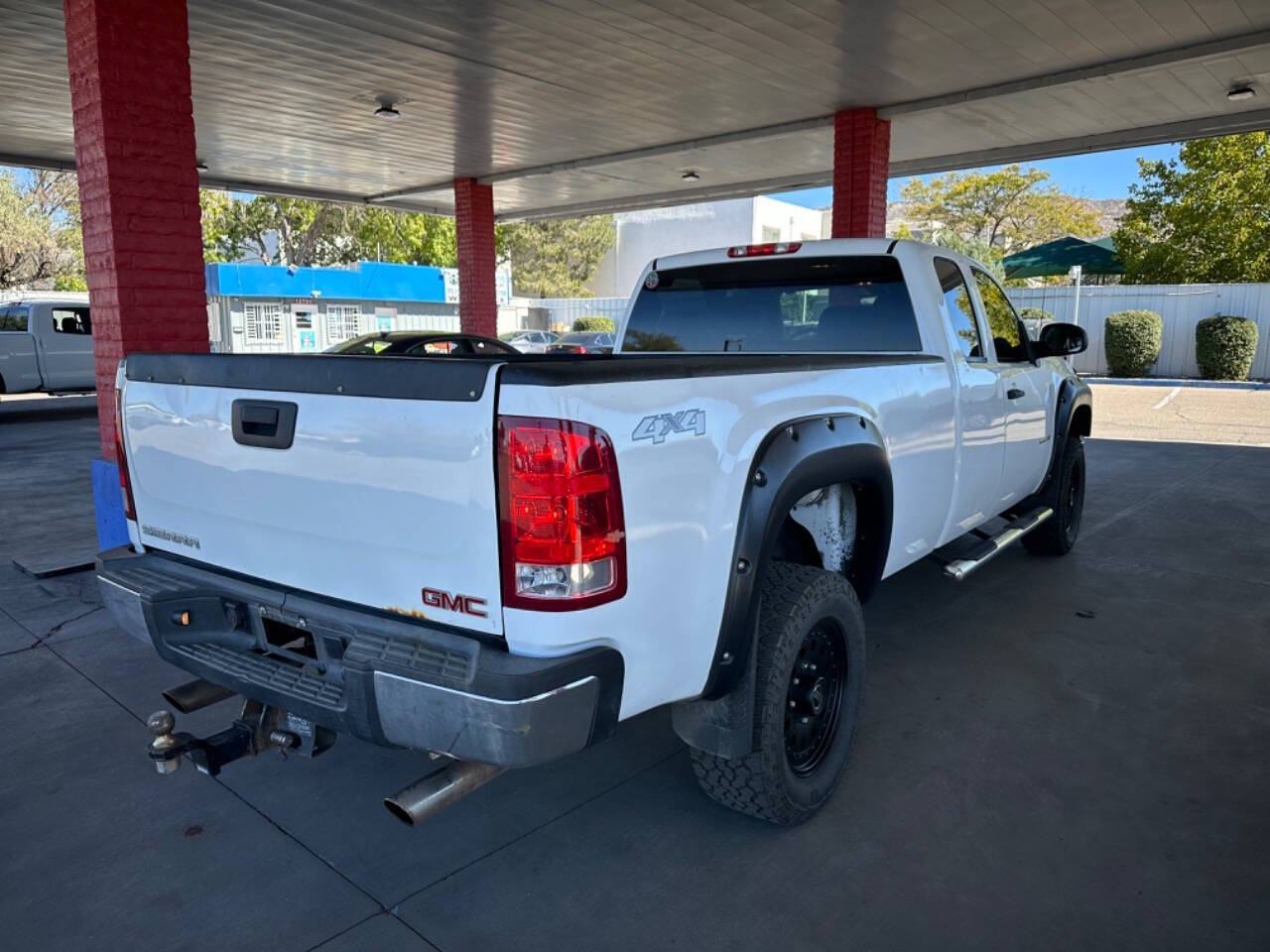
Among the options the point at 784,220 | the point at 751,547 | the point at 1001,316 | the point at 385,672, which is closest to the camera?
the point at 385,672

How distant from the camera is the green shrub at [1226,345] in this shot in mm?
21234

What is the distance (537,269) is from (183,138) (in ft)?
188

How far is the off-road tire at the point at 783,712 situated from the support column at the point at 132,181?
15.4ft

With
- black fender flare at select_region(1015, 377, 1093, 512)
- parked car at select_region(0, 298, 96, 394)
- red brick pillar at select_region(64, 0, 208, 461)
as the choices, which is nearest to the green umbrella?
black fender flare at select_region(1015, 377, 1093, 512)

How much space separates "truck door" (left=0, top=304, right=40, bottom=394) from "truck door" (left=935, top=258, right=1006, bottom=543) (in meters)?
20.2

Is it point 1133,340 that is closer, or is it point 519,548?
point 519,548

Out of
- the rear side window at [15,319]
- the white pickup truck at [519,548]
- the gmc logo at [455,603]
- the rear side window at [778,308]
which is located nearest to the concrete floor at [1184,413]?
the rear side window at [778,308]

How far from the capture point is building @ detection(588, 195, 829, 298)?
51.7 meters

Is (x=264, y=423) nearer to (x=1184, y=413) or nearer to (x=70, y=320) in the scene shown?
(x=1184, y=413)

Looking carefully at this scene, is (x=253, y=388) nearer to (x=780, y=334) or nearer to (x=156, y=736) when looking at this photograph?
(x=156, y=736)

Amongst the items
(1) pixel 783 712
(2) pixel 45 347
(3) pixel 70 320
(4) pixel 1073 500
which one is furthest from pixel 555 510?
(3) pixel 70 320

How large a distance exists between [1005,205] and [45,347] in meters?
45.4

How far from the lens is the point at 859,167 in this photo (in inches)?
448

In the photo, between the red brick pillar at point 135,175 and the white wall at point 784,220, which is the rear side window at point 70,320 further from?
the white wall at point 784,220
